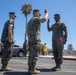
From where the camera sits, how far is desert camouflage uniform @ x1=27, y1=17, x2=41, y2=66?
8.48 metres

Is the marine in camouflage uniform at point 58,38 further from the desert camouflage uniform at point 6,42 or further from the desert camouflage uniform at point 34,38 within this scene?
the desert camouflage uniform at point 6,42

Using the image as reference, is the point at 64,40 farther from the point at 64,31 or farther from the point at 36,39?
the point at 36,39

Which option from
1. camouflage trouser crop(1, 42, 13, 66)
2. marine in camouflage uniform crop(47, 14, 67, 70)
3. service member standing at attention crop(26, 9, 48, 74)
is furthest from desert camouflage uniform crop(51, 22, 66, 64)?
camouflage trouser crop(1, 42, 13, 66)

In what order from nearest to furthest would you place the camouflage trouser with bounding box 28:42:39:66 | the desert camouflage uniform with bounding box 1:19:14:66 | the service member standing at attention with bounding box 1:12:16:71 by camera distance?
the camouflage trouser with bounding box 28:42:39:66
the service member standing at attention with bounding box 1:12:16:71
the desert camouflage uniform with bounding box 1:19:14:66

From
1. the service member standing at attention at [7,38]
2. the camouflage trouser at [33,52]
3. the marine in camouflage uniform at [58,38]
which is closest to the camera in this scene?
the camouflage trouser at [33,52]

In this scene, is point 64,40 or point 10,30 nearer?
point 10,30

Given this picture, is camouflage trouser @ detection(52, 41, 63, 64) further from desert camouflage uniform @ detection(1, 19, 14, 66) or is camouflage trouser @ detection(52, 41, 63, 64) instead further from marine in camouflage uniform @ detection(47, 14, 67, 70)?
desert camouflage uniform @ detection(1, 19, 14, 66)

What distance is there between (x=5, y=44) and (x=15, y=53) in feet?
62.3

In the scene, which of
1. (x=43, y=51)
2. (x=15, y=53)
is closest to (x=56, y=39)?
(x=15, y=53)

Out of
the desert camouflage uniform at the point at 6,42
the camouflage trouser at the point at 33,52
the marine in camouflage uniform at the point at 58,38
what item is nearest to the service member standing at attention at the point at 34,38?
the camouflage trouser at the point at 33,52

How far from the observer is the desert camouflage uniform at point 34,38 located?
8477mm

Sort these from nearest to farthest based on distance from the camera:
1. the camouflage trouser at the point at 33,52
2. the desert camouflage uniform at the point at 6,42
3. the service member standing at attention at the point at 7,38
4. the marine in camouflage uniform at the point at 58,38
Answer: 1. the camouflage trouser at the point at 33,52
2. the service member standing at attention at the point at 7,38
3. the desert camouflage uniform at the point at 6,42
4. the marine in camouflage uniform at the point at 58,38

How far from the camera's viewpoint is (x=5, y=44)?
905cm

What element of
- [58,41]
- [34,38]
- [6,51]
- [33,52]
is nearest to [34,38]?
[34,38]
